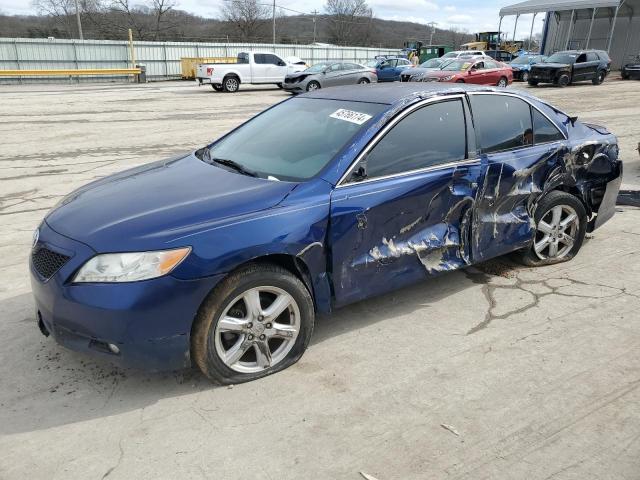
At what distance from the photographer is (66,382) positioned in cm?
309

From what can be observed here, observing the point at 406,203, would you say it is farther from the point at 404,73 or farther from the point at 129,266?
the point at 404,73

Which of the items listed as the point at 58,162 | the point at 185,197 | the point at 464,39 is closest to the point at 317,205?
the point at 185,197

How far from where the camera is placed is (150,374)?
320cm

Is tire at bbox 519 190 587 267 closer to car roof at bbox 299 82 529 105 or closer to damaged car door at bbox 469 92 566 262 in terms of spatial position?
damaged car door at bbox 469 92 566 262

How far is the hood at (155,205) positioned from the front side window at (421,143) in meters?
0.65

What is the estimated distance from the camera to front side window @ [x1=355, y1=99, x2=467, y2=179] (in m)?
3.51

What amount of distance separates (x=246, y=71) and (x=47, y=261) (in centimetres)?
2424

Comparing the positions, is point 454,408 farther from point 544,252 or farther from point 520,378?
point 544,252

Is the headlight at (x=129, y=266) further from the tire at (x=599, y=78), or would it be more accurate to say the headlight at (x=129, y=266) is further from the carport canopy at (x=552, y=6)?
the carport canopy at (x=552, y=6)

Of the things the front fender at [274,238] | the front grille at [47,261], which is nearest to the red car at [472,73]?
the front fender at [274,238]

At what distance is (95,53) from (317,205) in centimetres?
3547

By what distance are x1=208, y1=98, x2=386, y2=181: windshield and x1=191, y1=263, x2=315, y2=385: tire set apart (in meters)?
0.73

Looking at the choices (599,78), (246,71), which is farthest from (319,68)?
(599,78)

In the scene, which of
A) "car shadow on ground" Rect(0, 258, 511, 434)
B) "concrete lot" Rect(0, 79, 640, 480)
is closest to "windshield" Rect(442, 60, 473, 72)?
"concrete lot" Rect(0, 79, 640, 480)
